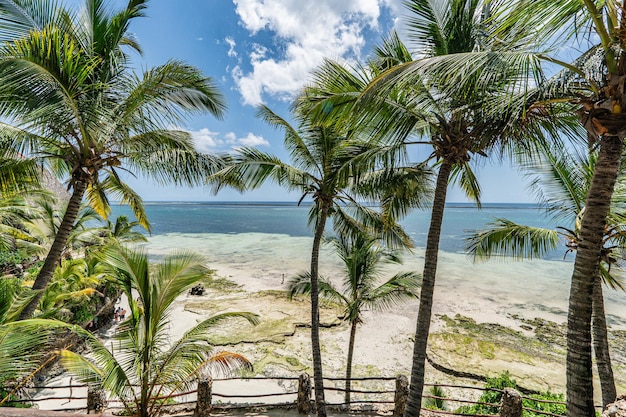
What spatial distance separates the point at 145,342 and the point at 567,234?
23.1 ft

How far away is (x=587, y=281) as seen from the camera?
2.61 m

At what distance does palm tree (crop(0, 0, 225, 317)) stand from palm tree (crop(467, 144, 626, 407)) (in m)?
6.39

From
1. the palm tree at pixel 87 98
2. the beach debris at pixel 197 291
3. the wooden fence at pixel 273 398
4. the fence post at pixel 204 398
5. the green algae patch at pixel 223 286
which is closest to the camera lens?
the palm tree at pixel 87 98

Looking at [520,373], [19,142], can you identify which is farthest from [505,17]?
[520,373]

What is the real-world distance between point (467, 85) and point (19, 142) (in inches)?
252

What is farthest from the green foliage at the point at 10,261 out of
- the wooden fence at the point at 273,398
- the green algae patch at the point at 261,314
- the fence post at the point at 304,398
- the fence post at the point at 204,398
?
the fence post at the point at 304,398

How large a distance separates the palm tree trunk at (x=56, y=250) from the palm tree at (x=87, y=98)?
0.05 feet

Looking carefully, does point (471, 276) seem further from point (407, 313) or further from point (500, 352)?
point (500, 352)

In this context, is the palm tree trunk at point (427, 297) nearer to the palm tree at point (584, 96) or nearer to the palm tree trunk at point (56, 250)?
the palm tree at point (584, 96)

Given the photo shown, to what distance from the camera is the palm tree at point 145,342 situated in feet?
13.6

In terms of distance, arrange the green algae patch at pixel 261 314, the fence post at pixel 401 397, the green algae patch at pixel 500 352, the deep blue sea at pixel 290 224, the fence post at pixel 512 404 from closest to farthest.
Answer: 1. the fence post at pixel 512 404
2. the fence post at pixel 401 397
3. the green algae patch at pixel 500 352
4. the green algae patch at pixel 261 314
5. the deep blue sea at pixel 290 224

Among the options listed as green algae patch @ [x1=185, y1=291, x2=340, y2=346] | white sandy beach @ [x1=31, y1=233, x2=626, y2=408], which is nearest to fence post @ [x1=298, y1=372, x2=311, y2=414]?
white sandy beach @ [x1=31, y1=233, x2=626, y2=408]

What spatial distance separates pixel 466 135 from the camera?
428 centimetres

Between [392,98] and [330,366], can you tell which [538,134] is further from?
[330,366]
